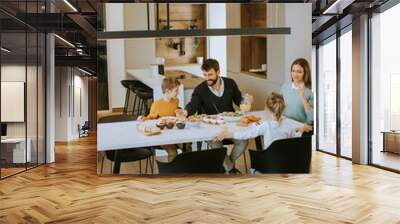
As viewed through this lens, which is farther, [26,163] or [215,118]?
[26,163]

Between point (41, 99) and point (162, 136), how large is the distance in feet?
11.2

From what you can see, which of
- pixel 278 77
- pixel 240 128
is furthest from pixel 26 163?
pixel 278 77

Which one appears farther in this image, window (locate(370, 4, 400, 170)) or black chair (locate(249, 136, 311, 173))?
window (locate(370, 4, 400, 170))

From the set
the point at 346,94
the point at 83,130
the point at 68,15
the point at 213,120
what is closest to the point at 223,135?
the point at 213,120

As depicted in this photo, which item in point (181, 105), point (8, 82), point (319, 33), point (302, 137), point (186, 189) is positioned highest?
point (319, 33)

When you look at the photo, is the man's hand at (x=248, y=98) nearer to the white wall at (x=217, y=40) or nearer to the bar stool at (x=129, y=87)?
the white wall at (x=217, y=40)

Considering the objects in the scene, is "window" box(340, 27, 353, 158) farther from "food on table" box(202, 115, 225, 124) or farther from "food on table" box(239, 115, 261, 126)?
"food on table" box(202, 115, 225, 124)

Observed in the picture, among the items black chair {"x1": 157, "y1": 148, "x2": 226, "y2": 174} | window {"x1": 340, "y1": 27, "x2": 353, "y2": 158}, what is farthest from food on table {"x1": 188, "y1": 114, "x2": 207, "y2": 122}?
window {"x1": 340, "y1": 27, "x2": 353, "y2": 158}

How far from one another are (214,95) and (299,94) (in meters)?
1.40

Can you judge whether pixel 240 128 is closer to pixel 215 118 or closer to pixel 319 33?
pixel 215 118

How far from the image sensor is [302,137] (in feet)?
20.6

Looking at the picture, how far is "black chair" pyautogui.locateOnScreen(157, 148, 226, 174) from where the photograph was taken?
6242mm

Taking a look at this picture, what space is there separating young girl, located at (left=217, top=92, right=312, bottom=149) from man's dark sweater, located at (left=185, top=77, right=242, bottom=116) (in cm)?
51

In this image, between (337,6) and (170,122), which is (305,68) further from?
(170,122)
